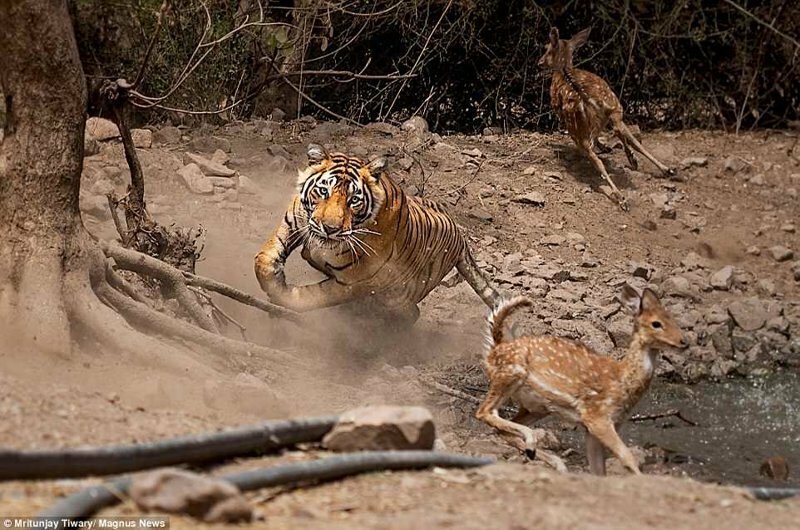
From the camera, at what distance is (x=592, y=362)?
7926 mm

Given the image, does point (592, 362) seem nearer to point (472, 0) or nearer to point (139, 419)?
point (139, 419)

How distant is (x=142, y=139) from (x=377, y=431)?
331 inches

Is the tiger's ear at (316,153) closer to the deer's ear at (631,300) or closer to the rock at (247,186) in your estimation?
the rock at (247,186)

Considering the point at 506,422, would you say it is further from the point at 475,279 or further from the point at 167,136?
the point at 167,136

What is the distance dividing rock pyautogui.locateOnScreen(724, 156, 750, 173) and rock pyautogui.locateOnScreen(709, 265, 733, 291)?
10.6 ft

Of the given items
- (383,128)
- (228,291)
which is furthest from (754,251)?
(228,291)

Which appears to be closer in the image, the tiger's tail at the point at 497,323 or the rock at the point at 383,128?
the tiger's tail at the point at 497,323

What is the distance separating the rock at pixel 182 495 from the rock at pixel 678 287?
8.73 meters

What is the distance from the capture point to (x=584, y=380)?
310 inches

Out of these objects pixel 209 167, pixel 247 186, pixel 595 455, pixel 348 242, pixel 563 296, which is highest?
pixel 348 242

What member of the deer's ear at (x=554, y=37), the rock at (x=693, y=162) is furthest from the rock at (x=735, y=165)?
the deer's ear at (x=554, y=37)

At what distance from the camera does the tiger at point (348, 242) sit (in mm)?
9953

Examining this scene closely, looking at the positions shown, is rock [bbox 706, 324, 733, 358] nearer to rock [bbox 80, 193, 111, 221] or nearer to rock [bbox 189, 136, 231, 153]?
rock [bbox 189, 136, 231, 153]

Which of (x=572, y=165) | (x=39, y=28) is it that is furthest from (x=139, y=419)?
(x=572, y=165)
